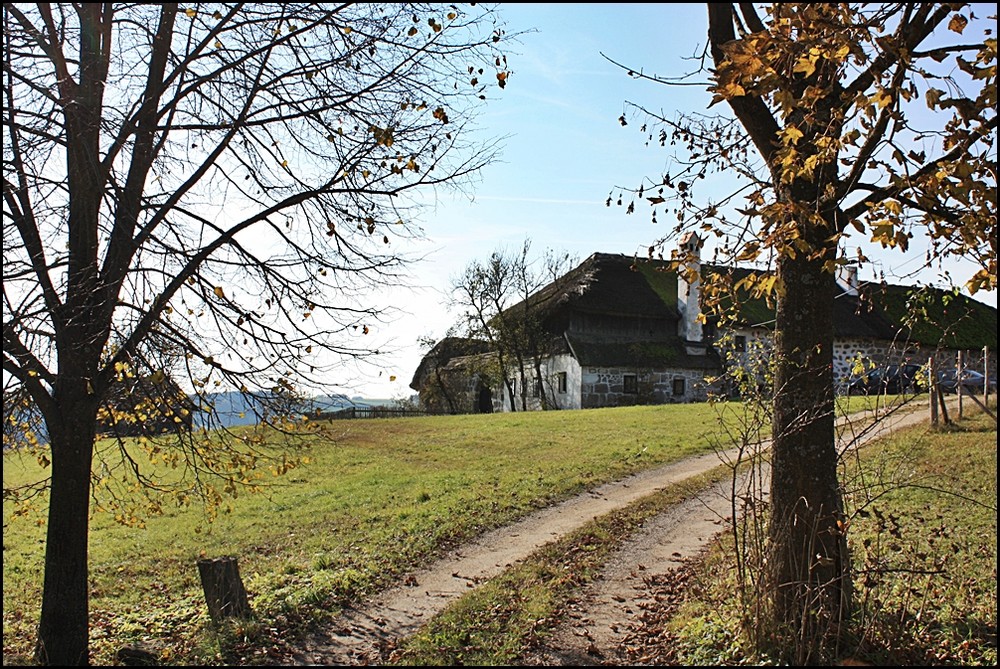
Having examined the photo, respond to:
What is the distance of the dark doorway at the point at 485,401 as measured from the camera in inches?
1478

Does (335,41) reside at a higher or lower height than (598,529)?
higher

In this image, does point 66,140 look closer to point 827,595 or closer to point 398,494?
point 827,595

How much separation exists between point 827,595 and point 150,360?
572 centimetres

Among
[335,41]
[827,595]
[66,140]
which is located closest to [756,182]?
[827,595]

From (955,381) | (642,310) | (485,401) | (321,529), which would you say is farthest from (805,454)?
(485,401)

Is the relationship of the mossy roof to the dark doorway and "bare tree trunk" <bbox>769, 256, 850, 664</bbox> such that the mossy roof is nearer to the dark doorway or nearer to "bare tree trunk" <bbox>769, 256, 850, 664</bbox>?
the dark doorway

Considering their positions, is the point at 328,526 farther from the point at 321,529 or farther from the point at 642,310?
the point at 642,310

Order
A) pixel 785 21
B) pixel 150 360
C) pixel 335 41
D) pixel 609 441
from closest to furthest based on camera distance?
pixel 785 21 → pixel 150 360 → pixel 335 41 → pixel 609 441

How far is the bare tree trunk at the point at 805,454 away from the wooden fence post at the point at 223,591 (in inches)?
186

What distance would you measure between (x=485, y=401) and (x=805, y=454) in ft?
107

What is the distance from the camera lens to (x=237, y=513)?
42.5 feet

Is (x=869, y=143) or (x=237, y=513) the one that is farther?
(x=237, y=513)

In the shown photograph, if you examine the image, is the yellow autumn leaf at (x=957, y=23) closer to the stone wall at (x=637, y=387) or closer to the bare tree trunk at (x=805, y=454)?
the bare tree trunk at (x=805, y=454)

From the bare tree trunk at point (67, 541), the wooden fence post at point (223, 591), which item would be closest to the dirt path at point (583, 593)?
the wooden fence post at point (223, 591)
